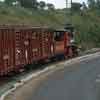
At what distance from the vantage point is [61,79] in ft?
86.3

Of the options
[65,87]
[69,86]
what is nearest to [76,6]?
[69,86]

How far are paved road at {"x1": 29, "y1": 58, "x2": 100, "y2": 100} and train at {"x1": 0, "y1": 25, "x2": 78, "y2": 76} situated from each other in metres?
1.85

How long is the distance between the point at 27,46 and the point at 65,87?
591 cm

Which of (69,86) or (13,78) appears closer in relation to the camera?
(69,86)

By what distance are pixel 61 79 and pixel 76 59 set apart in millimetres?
15409

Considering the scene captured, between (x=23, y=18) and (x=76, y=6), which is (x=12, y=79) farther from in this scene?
(x=76, y=6)

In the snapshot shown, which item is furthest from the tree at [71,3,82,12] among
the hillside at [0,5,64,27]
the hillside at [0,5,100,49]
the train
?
the train

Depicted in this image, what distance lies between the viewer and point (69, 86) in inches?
917

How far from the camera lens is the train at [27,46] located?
2373 cm

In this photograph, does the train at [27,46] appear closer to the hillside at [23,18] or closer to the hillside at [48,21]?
the hillside at [23,18]

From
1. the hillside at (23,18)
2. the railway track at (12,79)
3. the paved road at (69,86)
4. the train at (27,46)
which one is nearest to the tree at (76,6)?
the hillside at (23,18)

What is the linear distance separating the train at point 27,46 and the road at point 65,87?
1.53 m

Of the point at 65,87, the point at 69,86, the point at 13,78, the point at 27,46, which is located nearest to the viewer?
the point at 65,87

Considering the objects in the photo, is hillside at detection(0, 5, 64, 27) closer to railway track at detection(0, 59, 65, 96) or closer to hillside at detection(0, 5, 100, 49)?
hillside at detection(0, 5, 100, 49)
